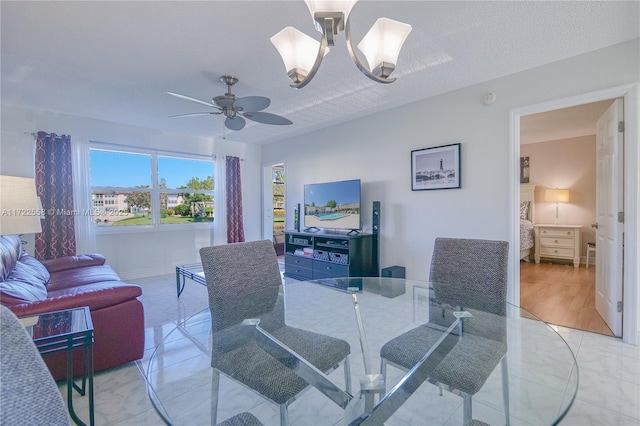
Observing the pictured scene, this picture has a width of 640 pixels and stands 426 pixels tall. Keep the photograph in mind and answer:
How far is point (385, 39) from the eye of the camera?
58.6 inches

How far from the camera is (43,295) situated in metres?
2.09

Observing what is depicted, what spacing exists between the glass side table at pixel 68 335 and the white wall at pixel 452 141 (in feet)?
10.4

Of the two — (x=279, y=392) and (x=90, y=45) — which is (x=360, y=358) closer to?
(x=279, y=392)

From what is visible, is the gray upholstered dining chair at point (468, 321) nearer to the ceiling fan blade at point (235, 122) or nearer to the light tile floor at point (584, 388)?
the light tile floor at point (584, 388)

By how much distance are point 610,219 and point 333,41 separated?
9.30 ft

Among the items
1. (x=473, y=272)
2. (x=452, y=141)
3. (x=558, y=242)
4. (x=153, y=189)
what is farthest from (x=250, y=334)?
(x=558, y=242)

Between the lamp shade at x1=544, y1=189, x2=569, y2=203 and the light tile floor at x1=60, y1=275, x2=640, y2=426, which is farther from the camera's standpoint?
the lamp shade at x1=544, y1=189, x2=569, y2=203

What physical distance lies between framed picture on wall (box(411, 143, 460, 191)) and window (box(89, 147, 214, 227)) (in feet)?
12.3

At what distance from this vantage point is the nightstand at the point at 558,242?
5234 mm

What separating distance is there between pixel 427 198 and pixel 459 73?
4.43 ft

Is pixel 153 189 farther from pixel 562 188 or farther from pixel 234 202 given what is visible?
pixel 562 188

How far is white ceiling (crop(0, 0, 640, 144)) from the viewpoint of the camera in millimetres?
1945

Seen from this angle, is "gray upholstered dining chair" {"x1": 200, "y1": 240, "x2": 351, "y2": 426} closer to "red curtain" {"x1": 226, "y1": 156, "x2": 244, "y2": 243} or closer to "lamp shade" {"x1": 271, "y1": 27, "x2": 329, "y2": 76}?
"lamp shade" {"x1": 271, "y1": 27, "x2": 329, "y2": 76}

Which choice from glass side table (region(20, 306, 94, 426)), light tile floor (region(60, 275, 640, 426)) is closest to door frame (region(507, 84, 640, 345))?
light tile floor (region(60, 275, 640, 426))
